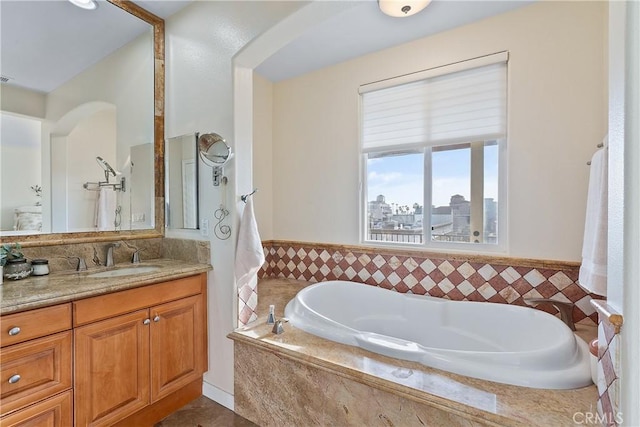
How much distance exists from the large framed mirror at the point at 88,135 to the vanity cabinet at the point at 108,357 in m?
0.68

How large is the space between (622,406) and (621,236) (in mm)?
515

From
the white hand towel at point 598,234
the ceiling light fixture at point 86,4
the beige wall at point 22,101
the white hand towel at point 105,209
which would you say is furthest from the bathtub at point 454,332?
the ceiling light fixture at point 86,4

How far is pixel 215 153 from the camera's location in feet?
6.08

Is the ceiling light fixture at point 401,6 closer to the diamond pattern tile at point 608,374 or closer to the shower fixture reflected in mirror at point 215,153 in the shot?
the shower fixture reflected in mirror at point 215,153

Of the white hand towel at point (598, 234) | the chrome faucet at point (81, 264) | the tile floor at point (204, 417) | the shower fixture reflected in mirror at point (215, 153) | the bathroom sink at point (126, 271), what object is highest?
the shower fixture reflected in mirror at point (215, 153)

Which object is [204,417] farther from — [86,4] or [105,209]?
[86,4]

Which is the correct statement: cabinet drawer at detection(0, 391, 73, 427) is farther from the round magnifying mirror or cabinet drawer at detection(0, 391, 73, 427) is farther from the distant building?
the distant building

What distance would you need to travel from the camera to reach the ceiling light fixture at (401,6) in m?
1.81

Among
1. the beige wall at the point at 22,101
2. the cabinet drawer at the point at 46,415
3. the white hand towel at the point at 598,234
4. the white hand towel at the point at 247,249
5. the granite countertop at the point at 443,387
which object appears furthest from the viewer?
the white hand towel at the point at 247,249

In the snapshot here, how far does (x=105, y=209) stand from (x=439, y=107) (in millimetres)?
2637

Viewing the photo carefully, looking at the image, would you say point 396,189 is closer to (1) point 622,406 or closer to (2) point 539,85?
(2) point 539,85

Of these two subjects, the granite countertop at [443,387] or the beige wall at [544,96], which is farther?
the beige wall at [544,96]

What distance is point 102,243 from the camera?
6.41 feet

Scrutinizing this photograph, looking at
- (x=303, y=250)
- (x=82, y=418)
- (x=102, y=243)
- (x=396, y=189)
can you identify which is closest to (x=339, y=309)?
(x=303, y=250)
